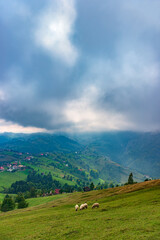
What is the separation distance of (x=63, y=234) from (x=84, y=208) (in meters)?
29.0

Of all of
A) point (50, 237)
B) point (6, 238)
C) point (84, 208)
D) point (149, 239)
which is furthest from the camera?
point (84, 208)

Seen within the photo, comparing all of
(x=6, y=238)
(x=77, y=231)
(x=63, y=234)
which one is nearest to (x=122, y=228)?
(x=77, y=231)

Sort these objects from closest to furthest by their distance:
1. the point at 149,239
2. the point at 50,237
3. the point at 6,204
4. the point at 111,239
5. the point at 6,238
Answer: the point at 149,239, the point at 111,239, the point at 50,237, the point at 6,238, the point at 6,204

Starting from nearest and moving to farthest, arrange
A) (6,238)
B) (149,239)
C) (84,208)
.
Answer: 1. (149,239)
2. (6,238)
3. (84,208)

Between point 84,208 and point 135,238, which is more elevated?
point 135,238

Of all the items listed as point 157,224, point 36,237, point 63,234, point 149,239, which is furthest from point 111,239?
point 36,237

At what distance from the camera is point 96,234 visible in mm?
27578

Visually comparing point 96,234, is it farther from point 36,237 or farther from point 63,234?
point 36,237

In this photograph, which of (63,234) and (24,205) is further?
(24,205)

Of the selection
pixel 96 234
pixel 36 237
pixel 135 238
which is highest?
pixel 135 238

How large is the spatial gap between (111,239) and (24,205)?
469 ft

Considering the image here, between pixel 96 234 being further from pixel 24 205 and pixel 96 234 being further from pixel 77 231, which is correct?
pixel 24 205

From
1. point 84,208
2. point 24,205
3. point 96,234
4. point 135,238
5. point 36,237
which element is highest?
point 135,238

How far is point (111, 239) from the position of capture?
77.9 ft
